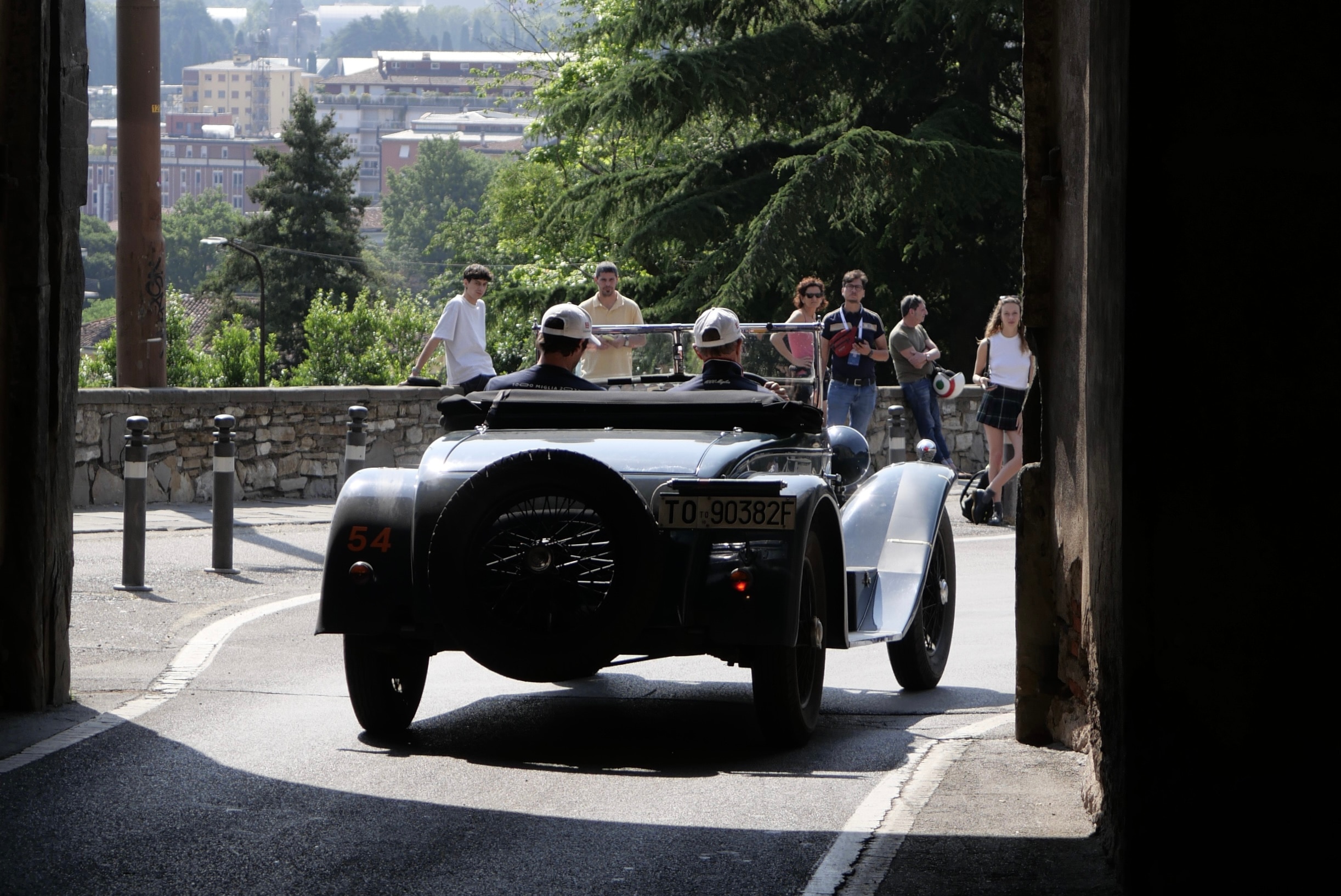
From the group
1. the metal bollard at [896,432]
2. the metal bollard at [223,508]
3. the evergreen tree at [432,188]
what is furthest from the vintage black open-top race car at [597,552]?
the evergreen tree at [432,188]

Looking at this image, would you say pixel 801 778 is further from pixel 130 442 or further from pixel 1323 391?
pixel 130 442

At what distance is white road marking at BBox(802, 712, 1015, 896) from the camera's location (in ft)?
14.5

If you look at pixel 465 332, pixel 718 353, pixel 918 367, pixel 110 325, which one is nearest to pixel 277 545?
pixel 465 332

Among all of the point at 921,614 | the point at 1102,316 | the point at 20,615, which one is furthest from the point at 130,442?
the point at 1102,316

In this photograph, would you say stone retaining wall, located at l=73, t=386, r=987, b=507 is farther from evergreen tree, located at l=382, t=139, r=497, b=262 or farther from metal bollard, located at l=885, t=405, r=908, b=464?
evergreen tree, located at l=382, t=139, r=497, b=262

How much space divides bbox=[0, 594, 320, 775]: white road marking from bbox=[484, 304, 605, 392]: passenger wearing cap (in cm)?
190

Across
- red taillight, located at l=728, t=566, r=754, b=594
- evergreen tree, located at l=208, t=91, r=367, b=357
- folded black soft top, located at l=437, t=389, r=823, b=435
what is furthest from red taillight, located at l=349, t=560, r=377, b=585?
evergreen tree, located at l=208, t=91, r=367, b=357

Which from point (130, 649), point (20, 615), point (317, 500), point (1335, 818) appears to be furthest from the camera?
point (317, 500)

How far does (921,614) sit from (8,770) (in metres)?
3.99

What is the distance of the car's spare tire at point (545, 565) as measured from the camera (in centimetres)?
581

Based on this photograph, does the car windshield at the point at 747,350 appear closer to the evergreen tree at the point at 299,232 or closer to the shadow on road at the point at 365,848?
the shadow on road at the point at 365,848

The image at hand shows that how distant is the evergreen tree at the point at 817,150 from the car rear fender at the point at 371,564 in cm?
2040

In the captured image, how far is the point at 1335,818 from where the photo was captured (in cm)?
369

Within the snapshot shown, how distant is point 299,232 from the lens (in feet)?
278
